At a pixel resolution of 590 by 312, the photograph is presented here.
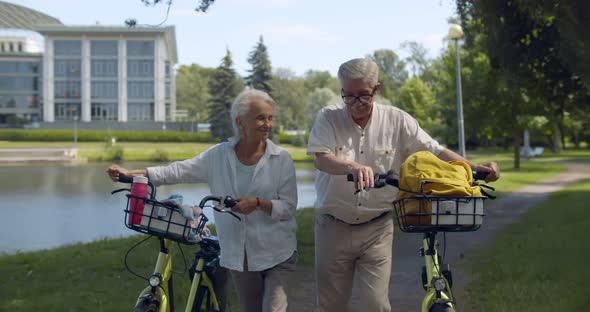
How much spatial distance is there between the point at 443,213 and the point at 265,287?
124 cm

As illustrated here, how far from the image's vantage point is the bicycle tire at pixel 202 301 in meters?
4.32

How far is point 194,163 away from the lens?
4.44 m

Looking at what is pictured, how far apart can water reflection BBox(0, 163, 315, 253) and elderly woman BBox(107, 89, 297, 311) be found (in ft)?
38.4

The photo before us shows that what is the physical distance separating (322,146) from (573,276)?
A: 15.2ft

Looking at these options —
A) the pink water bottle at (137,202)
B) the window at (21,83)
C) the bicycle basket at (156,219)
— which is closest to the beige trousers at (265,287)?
the bicycle basket at (156,219)

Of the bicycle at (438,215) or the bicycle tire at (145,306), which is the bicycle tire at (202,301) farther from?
the bicycle at (438,215)

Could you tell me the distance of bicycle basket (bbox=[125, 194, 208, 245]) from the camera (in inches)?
150

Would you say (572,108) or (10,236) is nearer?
(572,108)

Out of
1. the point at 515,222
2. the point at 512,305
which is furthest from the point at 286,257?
the point at 515,222

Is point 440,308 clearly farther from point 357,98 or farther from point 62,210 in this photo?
point 62,210

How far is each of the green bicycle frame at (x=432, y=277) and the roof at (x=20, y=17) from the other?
72025mm

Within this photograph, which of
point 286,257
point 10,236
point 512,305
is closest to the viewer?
point 286,257

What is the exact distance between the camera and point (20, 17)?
83.6 metres

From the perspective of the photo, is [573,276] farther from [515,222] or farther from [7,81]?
[7,81]
